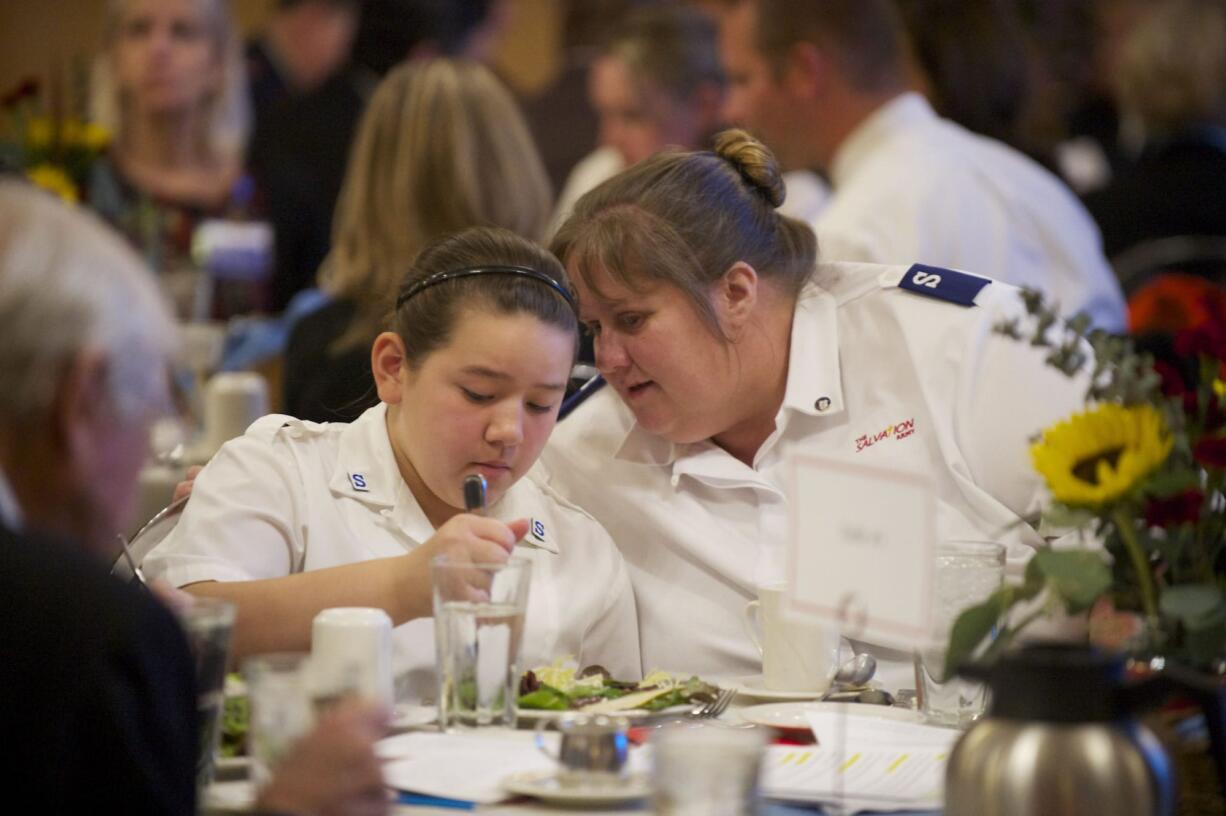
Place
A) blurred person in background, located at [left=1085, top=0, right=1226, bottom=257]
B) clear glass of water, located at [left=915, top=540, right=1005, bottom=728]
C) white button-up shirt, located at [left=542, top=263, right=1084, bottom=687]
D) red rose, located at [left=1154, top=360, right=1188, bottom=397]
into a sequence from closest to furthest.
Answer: red rose, located at [left=1154, top=360, right=1188, bottom=397]
clear glass of water, located at [left=915, top=540, right=1005, bottom=728]
white button-up shirt, located at [left=542, top=263, right=1084, bottom=687]
blurred person in background, located at [left=1085, top=0, right=1226, bottom=257]

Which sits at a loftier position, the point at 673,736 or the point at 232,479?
the point at 232,479

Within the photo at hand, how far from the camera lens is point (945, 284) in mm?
2525

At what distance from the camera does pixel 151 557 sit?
6.79ft

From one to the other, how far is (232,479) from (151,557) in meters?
0.13

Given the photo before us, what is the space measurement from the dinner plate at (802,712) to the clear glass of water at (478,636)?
10.5 inches

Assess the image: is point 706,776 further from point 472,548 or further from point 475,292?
point 475,292

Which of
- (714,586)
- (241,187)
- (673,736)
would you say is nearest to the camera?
(673,736)

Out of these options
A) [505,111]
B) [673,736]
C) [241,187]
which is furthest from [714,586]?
[241,187]

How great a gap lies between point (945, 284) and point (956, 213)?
1.20 meters

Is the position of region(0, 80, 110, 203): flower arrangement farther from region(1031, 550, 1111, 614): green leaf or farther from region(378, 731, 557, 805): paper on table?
region(1031, 550, 1111, 614): green leaf

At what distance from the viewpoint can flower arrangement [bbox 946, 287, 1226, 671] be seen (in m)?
1.50

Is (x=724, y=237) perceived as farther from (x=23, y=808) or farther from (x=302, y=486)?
(x=23, y=808)

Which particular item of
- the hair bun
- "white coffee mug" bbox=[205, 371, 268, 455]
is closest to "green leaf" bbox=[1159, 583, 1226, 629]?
the hair bun

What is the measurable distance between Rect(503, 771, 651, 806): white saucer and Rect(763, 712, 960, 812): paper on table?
140mm
